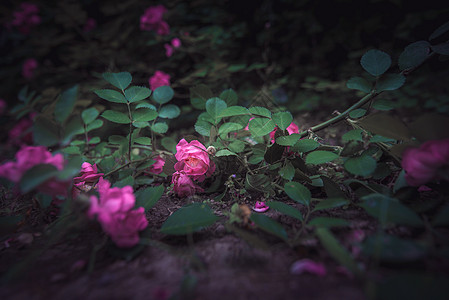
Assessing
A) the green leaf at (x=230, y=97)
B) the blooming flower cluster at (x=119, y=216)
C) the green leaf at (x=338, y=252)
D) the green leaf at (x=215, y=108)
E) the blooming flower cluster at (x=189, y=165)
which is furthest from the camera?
the green leaf at (x=230, y=97)

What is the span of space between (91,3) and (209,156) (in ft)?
10.0

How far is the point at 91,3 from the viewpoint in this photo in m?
2.67

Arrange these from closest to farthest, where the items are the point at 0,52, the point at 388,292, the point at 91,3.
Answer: the point at 388,292 → the point at 91,3 → the point at 0,52

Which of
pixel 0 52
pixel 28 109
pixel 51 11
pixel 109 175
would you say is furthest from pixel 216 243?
pixel 0 52

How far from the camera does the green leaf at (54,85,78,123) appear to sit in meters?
0.49

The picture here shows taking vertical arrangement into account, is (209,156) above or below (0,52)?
below

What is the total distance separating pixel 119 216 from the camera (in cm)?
46

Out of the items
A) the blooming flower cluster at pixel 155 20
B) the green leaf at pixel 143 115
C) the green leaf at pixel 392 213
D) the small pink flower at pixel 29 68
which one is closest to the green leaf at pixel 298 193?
the green leaf at pixel 392 213

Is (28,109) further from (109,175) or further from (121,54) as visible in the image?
(121,54)

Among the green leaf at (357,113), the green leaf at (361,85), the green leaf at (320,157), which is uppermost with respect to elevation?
the green leaf at (361,85)

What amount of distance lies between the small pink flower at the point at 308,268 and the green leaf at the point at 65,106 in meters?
0.55

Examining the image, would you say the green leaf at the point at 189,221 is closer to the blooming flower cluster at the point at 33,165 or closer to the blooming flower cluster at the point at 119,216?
the blooming flower cluster at the point at 119,216

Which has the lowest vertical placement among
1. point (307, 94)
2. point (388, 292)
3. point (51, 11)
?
point (307, 94)

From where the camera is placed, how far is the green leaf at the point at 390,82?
2.13ft
